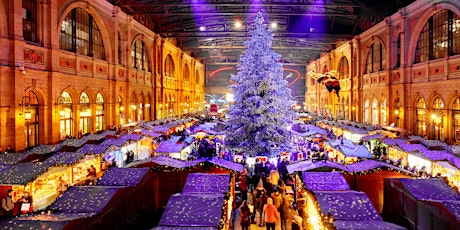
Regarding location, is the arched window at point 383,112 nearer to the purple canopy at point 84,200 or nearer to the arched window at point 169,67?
the arched window at point 169,67

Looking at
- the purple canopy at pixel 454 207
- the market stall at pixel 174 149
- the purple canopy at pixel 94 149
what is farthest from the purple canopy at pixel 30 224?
the market stall at pixel 174 149

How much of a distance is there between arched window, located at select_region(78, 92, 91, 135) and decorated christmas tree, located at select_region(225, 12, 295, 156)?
9780 millimetres

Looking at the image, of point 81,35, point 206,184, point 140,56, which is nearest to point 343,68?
point 140,56

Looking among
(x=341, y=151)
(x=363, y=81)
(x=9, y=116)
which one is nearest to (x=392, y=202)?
(x=341, y=151)

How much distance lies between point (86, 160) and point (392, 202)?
451 inches

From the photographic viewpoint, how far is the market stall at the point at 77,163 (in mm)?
11891

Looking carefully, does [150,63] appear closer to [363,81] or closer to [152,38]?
[152,38]

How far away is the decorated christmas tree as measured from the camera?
18.4 meters

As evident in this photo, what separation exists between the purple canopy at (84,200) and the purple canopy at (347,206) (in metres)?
4.09

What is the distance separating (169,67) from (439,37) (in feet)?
96.8

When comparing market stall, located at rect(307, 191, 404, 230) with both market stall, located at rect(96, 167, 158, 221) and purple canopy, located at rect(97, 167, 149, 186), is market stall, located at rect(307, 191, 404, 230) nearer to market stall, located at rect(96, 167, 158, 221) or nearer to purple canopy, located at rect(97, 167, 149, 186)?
market stall, located at rect(96, 167, 158, 221)

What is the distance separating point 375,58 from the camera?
32.5 metres

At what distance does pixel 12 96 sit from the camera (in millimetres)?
15633

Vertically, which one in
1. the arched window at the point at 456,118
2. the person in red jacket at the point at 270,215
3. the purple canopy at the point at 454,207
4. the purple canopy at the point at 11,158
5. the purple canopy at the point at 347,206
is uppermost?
the arched window at the point at 456,118
